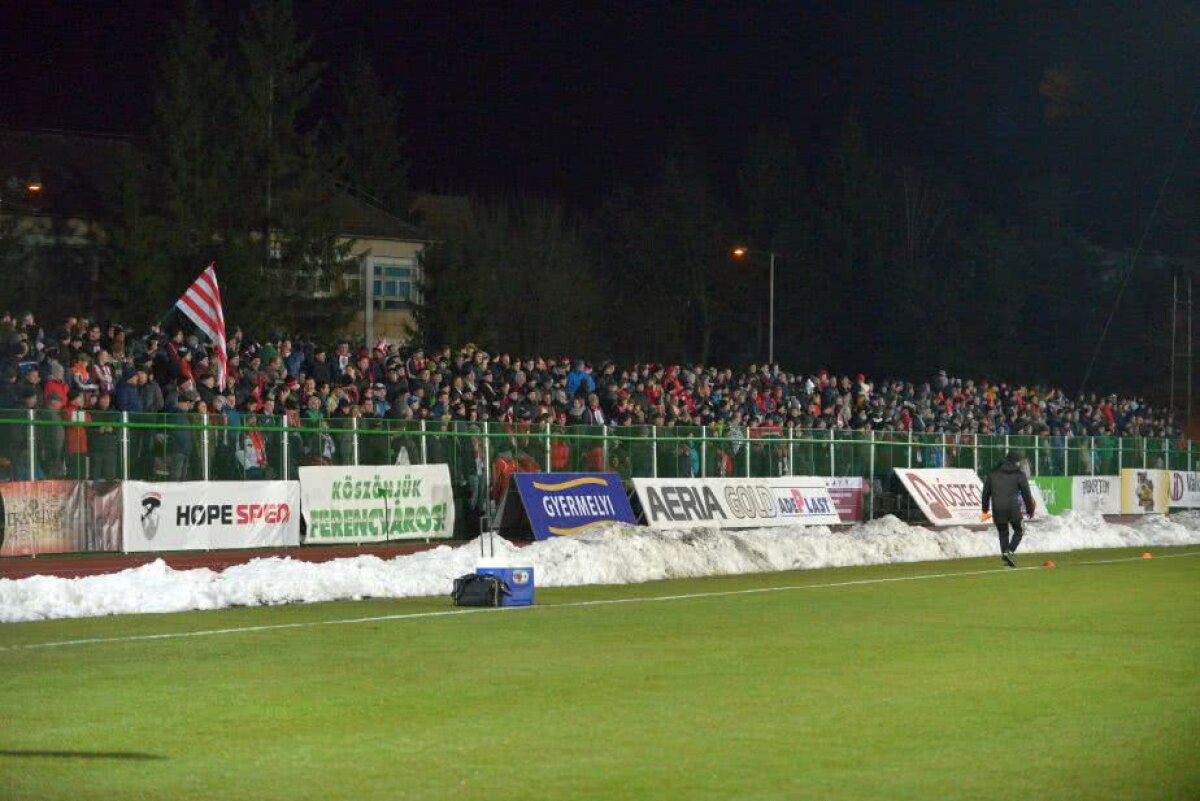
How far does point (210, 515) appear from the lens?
24.8m

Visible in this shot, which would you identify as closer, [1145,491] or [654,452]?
[654,452]

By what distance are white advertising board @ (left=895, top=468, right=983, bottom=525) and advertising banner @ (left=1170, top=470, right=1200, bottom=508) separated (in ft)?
40.0

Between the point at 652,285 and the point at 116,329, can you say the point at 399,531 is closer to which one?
the point at 116,329

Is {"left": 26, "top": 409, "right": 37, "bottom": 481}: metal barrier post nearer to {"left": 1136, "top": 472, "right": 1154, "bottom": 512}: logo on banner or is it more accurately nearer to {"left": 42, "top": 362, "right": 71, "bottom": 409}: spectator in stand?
{"left": 42, "top": 362, "right": 71, "bottom": 409}: spectator in stand

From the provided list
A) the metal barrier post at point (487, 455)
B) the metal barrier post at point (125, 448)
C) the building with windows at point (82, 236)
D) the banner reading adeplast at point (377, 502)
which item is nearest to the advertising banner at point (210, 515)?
the metal barrier post at point (125, 448)

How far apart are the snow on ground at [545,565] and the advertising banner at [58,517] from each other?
6.82ft

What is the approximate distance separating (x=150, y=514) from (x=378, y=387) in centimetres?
843

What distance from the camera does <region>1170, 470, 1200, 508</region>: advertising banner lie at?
173ft

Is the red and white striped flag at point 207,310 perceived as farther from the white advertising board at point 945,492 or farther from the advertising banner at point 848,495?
the white advertising board at point 945,492

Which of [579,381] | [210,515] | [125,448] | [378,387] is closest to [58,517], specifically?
[125,448]

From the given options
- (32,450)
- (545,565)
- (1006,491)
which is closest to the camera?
(32,450)

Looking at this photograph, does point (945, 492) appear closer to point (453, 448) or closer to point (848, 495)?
point (848, 495)

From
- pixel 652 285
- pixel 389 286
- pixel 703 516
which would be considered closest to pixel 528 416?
pixel 703 516

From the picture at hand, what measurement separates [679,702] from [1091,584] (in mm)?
15178
